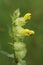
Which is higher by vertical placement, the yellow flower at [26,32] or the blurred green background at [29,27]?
the blurred green background at [29,27]

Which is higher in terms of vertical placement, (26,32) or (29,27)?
(29,27)

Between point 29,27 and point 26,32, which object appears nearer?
point 26,32

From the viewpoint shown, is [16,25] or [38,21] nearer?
[16,25]

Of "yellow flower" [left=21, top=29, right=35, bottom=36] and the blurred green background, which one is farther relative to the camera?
the blurred green background

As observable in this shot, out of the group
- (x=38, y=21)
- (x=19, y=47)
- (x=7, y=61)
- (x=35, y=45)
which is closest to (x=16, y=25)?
(x=19, y=47)

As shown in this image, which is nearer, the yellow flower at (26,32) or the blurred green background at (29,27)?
the yellow flower at (26,32)

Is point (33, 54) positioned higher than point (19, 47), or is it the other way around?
point (33, 54)

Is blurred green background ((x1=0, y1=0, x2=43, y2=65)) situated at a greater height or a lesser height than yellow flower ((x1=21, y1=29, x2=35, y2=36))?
greater

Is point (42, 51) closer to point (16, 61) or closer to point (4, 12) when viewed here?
point (4, 12)
